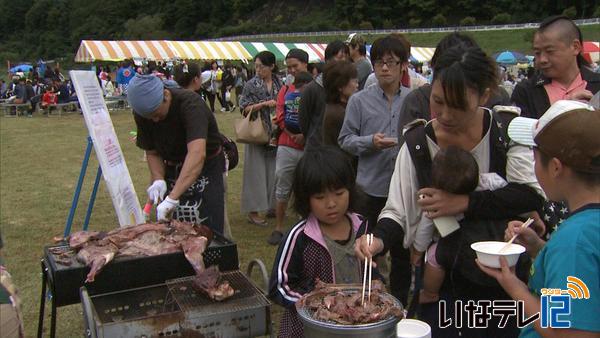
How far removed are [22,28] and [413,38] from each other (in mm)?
88458

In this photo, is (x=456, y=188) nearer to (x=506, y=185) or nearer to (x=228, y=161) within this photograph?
(x=506, y=185)

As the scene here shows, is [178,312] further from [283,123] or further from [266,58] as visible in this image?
[266,58]

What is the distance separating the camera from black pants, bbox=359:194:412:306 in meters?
3.83

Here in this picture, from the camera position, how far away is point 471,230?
231 centimetres

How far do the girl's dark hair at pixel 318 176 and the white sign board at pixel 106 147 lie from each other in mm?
2755

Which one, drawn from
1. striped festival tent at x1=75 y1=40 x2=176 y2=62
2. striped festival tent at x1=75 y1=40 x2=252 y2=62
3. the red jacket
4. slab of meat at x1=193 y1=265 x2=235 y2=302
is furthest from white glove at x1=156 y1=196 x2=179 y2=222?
striped festival tent at x1=75 y1=40 x2=252 y2=62

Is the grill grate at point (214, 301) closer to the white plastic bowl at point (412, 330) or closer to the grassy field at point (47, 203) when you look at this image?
the white plastic bowl at point (412, 330)

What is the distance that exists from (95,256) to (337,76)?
2694 mm

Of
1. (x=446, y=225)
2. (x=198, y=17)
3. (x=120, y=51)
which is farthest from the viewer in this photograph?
(x=198, y=17)

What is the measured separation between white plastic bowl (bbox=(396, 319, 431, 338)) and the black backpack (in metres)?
0.36

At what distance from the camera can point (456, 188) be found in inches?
88.0

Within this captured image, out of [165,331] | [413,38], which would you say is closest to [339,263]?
[165,331]

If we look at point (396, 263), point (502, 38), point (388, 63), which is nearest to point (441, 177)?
point (396, 263)

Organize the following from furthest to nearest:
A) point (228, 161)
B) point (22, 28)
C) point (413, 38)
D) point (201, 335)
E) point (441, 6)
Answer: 1. point (22, 28)
2. point (441, 6)
3. point (413, 38)
4. point (228, 161)
5. point (201, 335)
